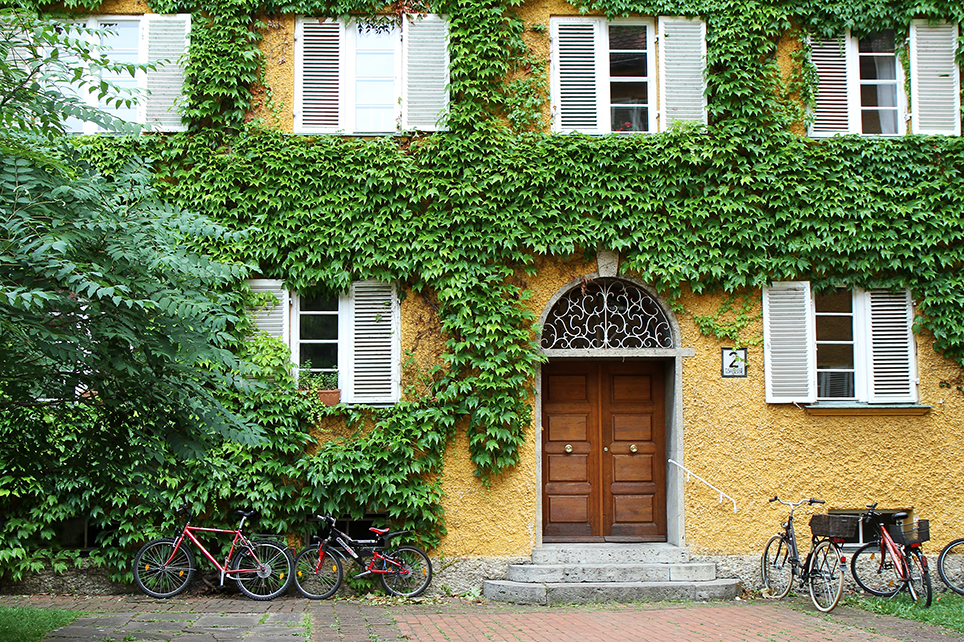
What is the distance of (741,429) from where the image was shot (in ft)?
30.3

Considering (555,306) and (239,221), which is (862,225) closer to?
(555,306)

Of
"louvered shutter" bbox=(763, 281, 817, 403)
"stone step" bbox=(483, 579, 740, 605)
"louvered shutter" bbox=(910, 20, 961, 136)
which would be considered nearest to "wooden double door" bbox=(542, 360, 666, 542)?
"stone step" bbox=(483, 579, 740, 605)

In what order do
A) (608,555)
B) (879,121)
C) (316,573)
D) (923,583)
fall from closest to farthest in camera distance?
(923,583)
(316,573)
(608,555)
(879,121)

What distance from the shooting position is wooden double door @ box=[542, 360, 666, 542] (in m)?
9.53

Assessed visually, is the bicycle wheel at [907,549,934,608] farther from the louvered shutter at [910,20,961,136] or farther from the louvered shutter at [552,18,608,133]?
the louvered shutter at [552,18,608,133]

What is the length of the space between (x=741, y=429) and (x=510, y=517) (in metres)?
2.95

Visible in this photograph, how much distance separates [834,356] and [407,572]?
5756 millimetres

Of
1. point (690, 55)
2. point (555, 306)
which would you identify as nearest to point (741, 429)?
point (555, 306)

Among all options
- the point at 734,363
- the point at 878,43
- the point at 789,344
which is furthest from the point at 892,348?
the point at 878,43

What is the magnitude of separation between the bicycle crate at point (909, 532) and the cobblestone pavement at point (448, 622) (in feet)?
2.89

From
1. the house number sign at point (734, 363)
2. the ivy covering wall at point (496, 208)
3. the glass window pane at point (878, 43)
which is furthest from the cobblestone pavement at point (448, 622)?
the glass window pane at point (878, 43)

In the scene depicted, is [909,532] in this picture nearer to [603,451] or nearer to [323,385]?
[603,451]

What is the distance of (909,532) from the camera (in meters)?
8.19

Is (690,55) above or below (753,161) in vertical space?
above
